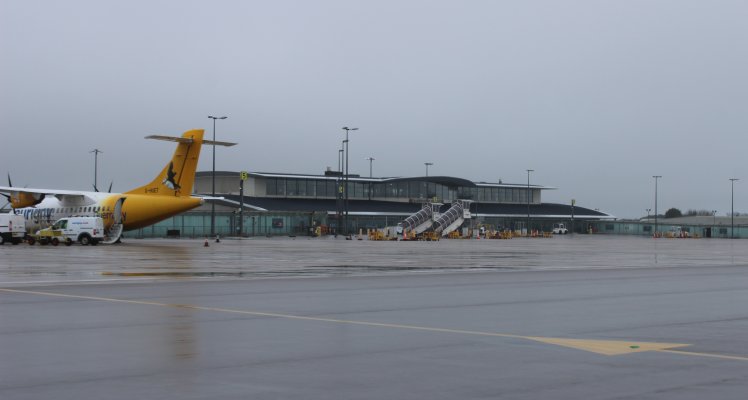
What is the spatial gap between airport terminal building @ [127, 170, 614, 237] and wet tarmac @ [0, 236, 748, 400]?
80105 millimetres

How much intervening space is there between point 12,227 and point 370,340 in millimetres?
57163

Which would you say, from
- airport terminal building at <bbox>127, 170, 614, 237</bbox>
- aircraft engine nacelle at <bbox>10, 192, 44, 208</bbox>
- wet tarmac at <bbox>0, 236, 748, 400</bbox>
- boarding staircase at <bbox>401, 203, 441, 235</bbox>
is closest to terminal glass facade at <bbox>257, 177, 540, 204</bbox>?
airport terminal building at <bbox>127, 170, 614, 237</bbox>

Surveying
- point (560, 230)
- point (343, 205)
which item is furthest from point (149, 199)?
point (560, 230)

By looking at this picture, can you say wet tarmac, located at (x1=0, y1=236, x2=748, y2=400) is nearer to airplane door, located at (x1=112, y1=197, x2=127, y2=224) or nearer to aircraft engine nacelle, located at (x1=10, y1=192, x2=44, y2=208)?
airplane door, located at (x1=112, y1=197, x2=127, y2=224)

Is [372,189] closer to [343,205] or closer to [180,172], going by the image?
[343,205]

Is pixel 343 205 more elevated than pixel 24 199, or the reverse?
pixel 343 205

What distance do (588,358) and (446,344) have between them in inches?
78.2

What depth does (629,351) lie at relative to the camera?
11211 millimetres

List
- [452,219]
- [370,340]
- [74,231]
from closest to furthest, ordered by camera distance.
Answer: [370,340]
[74,231]
[452,219]

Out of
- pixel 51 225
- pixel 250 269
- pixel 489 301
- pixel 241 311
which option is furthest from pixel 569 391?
pixel 51 225

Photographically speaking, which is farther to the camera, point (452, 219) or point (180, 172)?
point (452, 219)

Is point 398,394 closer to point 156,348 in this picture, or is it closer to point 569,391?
point 569,391

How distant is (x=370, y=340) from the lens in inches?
481

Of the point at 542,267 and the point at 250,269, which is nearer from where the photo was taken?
the point at 250,269
